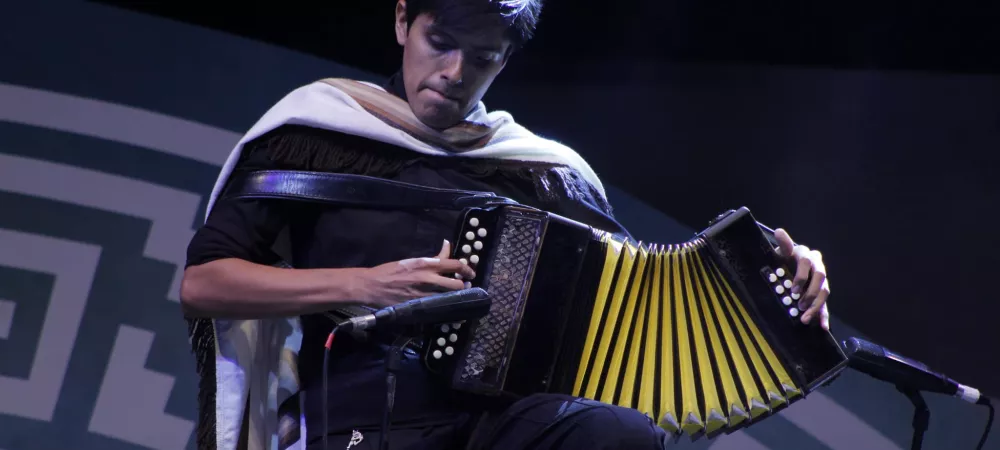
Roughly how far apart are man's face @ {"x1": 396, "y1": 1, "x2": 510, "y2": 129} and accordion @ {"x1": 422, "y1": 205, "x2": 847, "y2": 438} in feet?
1.11

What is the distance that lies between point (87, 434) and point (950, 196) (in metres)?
2.30

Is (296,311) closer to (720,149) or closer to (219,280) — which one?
(219,280)

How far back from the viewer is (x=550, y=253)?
167 cm

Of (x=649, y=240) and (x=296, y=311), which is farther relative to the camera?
(x=649, y=240)

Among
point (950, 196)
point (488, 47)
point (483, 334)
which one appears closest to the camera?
point (483, 334)

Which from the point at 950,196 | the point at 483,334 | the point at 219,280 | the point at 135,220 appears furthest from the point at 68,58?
the point at 950,196

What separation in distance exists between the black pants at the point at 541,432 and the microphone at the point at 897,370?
37 centimetres

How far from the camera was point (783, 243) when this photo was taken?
1722 mm

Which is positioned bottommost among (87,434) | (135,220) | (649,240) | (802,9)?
(87,434)

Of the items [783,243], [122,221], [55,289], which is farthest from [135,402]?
[783,243]

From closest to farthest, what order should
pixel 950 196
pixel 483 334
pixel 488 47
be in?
pixel 483 334
pixel 488 47
pixel 950 196

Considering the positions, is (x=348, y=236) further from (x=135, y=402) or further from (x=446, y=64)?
(x=135, y=402)

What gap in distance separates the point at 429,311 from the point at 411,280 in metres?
0.21

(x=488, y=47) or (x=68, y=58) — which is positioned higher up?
(x=488, y=47)
